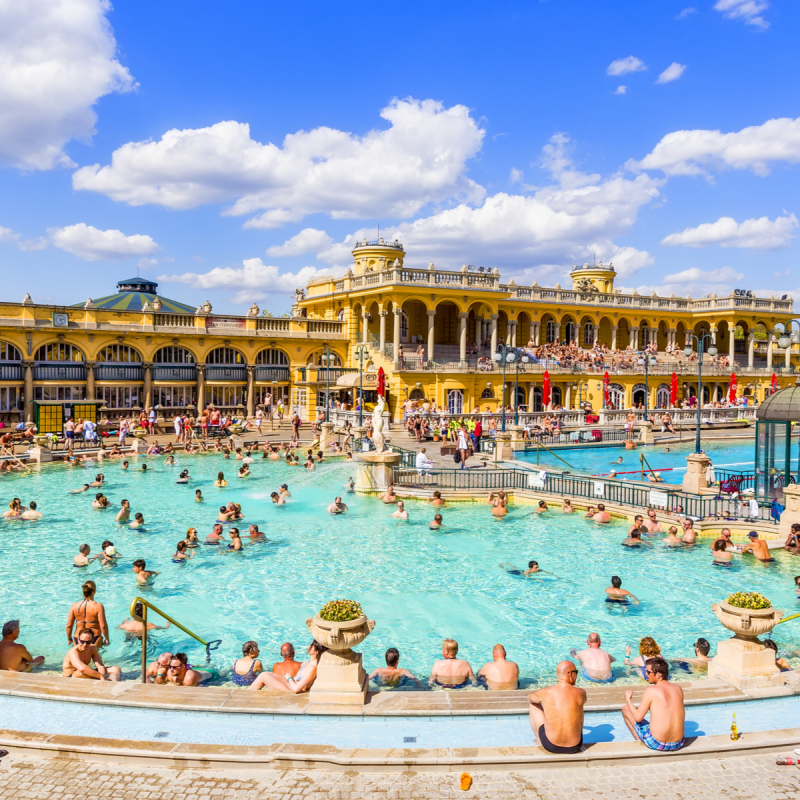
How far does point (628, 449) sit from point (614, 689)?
29.3 meters

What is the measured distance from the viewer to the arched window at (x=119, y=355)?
3900 cm

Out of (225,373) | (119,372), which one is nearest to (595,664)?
(119,372)

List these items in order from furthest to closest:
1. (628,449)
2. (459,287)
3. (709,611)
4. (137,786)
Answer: (459,287) < (628,449) < (709,611) < (137,786)

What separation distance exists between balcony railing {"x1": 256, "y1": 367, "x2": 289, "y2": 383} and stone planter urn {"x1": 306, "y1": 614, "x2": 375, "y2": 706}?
3639 cm

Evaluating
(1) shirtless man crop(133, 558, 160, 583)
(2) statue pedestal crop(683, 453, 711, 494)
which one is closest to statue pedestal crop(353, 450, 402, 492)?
(2) statue pedestal crop(683, 453, 711, 494)

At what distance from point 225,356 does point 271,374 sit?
10.0 feet

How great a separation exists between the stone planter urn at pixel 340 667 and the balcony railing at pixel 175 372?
1376 inches

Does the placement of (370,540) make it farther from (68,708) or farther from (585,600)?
(68,708)

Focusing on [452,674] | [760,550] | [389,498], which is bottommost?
[452,674]

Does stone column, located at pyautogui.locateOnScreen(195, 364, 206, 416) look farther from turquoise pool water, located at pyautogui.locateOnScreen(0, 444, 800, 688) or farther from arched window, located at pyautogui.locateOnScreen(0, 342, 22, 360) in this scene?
turquoise pool water, located at pyautogui.locateOnScreen(0, 444, 800, 688)

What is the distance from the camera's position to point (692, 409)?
47875 mm

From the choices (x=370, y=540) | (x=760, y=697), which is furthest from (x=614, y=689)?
(x=370, y=540)

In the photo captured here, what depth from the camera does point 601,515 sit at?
19875 millimetres

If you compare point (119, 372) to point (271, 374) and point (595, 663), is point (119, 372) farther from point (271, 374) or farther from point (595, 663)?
point (595, 663)
